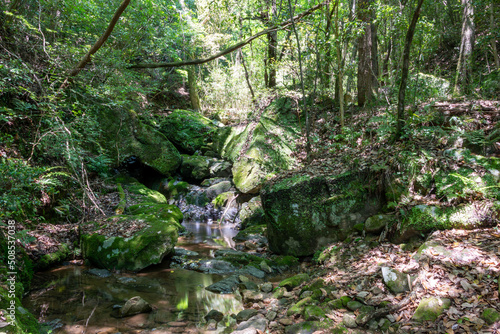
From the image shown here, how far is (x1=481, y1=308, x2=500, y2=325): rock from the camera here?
7.36 feet

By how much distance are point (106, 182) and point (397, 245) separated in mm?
8381

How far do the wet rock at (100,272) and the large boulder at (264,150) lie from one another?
190 inches

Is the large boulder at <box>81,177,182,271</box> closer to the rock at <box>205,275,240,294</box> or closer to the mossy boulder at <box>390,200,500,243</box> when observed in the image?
the rock at <box>205,275,240,294</box>

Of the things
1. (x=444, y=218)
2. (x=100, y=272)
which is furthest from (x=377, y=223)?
(x=100, y=272)

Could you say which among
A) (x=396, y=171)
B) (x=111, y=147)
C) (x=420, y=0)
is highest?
(x=420, y=0)

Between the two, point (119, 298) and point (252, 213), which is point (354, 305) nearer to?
point (119, 298)

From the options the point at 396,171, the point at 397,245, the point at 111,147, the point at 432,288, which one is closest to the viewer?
the point at 432,288

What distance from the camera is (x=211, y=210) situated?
1014 cm

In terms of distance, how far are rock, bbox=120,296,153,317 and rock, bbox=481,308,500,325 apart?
394 centimetres

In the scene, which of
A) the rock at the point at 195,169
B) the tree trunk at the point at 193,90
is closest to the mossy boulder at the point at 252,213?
the rock at the point at 195,169

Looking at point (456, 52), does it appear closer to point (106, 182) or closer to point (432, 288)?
point (432, 288)

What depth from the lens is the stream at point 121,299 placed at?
3615 mm

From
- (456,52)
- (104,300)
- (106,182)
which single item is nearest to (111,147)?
(106,182)

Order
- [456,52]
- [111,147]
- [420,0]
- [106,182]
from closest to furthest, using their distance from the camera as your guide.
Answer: [420,0] < [106,182] < [111,147] < [456,52]
